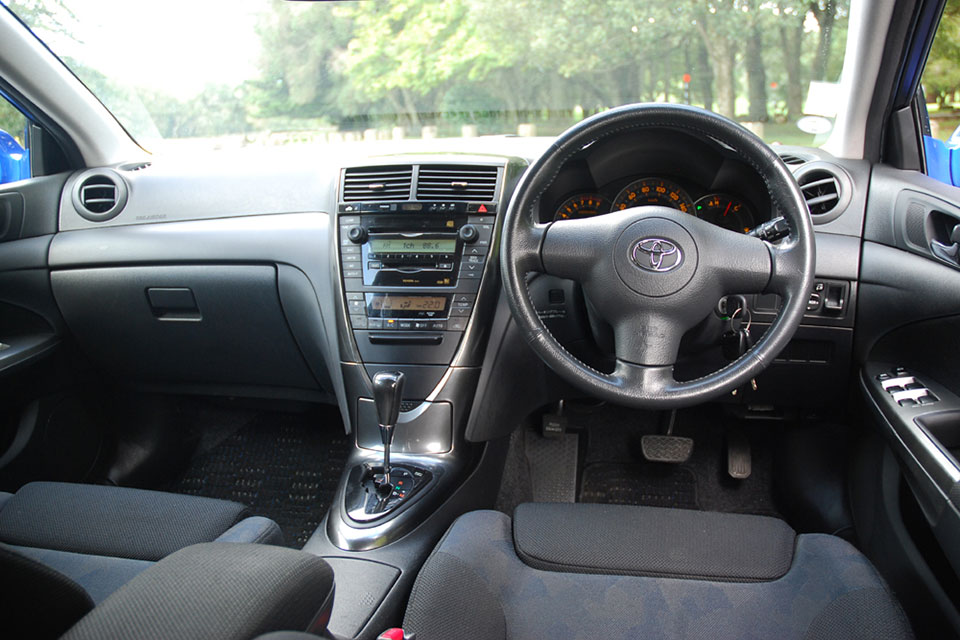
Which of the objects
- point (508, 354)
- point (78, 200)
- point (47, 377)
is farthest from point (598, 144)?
point (47, 377)

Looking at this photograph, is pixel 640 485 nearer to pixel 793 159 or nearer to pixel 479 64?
pixel 793 159

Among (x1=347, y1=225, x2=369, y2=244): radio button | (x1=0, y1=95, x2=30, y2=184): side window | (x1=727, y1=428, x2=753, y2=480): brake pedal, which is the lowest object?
(x1=727, y1=428, x2=753, y2=480): brake pedal

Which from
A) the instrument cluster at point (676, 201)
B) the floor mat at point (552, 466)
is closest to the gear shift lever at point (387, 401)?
the instrument cluster at point (676, 201)

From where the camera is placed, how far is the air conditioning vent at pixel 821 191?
1845 millimetres

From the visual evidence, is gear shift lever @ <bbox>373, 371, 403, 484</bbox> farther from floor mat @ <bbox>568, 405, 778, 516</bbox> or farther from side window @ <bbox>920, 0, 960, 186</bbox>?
side window @ <bbox>920, 0, 960, 186</bbox>

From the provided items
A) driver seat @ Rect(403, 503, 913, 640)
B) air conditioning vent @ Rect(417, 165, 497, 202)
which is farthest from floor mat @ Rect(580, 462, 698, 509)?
air conditioning vent @ Rect(417, 165, 497, 202)

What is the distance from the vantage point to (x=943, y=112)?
6.32ft

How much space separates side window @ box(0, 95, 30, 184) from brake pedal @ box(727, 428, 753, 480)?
252 cm

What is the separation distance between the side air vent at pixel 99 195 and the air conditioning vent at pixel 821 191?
6.68 ft

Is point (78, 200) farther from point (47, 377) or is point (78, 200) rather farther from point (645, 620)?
point (645, 620)

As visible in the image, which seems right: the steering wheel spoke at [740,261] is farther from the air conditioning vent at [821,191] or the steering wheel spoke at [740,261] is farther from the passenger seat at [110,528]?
the passenger seat at [110,528]

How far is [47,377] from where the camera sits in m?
2.37

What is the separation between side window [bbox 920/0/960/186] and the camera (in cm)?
185

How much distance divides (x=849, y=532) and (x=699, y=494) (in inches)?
19.6
